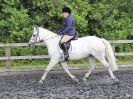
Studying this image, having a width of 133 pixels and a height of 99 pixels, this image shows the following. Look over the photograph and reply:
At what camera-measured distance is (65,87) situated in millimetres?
12555

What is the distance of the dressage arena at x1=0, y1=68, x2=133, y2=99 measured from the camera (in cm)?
1096

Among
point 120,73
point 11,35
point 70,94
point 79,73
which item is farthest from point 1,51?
point 70,94

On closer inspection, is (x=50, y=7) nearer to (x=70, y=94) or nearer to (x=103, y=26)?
(x=103, y=26)

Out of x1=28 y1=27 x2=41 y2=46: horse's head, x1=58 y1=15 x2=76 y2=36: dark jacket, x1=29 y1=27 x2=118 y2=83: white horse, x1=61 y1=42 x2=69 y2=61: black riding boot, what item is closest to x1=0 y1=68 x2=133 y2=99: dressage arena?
x1=29 y1=27 x2=118 y2=83: white horse

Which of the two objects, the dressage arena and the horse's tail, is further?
the horse's tail

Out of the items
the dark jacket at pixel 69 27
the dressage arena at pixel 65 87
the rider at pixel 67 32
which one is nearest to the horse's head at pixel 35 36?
the rider at pixel 67 32

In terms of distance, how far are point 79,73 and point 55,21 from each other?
3.51m

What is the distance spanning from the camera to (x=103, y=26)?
18.5 metres

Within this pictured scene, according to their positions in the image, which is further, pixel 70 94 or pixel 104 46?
pixel 104 46

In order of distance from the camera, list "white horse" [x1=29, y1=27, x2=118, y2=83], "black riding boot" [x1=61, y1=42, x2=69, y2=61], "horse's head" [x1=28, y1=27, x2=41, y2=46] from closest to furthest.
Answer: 1. "black riding boot" [x1=61, y1=42, x2=69, y2=61]
2. "white horse" [x1=29, y1=27, x2=118, y2=83]
3. "horse's head" [x1=28, y1=27, x2=41, y2=46]

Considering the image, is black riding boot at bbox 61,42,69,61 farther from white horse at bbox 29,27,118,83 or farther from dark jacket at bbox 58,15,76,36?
dark jacket at bbox 58,15,76,36

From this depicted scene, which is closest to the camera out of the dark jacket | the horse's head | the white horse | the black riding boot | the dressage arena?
the dressage arena

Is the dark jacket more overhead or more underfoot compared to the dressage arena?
more overhead

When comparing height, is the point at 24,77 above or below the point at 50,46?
below
